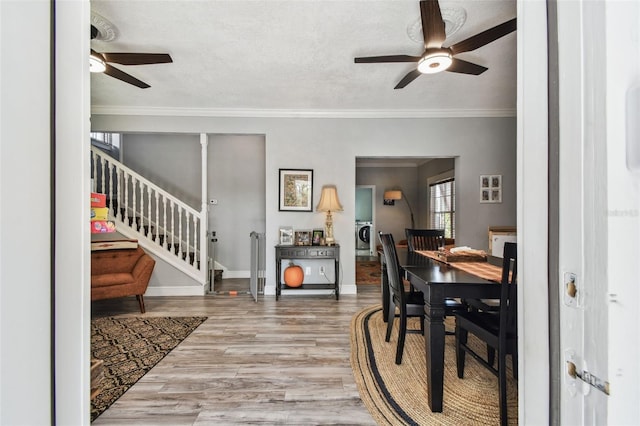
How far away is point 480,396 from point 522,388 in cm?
151

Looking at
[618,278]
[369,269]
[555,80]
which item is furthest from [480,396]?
[369,269]

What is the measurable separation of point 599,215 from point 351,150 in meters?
3.91

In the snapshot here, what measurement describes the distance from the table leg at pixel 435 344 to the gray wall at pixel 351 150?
257cm

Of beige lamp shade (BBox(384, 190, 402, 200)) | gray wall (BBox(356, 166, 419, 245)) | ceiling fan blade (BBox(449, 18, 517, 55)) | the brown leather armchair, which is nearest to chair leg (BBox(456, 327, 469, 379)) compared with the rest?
ceiling fan blade (BBox(449, 18, 517, 55))

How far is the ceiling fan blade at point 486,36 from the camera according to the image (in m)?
1.89

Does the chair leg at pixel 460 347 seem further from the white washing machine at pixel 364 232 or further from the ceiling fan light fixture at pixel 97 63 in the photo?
the white washing machine at pixel 364 232

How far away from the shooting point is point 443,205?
6.68 m

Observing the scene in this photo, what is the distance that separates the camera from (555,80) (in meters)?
0.49

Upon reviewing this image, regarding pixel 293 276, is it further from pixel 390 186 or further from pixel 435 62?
pixel 390 186

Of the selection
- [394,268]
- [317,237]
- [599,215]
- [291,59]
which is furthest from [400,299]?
[291,59]

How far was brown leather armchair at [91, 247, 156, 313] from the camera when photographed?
3.10 metres

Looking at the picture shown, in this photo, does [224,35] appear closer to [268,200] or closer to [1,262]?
[268,200]

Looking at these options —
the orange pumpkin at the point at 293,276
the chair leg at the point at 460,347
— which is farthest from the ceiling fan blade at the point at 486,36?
the orange pumpkin at the point at 293,276

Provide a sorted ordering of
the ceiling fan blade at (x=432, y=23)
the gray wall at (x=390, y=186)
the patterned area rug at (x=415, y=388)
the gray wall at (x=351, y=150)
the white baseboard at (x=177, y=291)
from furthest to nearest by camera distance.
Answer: the gray wall at (x=390, y=186), the gray wall at (x=351, y=150), the white baseboard at (x=177, y=291), the ceiling fan blade at (x=432, y=23), the patterned area rug at (x=415, y=388)
